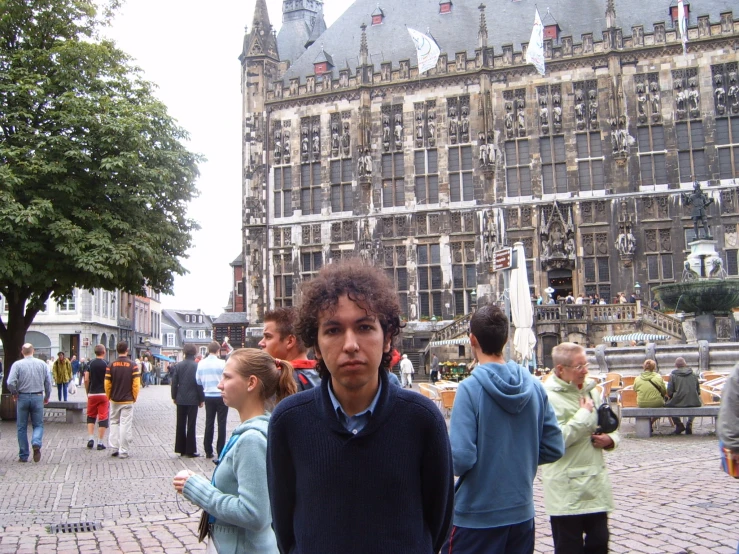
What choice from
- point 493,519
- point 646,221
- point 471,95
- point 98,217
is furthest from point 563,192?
point 493,519

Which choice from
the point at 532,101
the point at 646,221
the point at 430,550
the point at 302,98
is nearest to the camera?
the point at 430,550

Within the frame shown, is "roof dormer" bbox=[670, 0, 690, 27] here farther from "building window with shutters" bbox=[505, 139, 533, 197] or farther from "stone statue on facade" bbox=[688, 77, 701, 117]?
"building window with shutters" bbox=[505, 139, 533, 197]

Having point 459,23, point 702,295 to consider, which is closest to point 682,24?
point 459,23

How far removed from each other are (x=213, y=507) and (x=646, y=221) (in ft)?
101

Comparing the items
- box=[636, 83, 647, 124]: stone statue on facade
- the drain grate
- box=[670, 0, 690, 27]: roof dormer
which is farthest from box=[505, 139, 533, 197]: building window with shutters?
the drain grate

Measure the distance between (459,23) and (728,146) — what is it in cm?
1407

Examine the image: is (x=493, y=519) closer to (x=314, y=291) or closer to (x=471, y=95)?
(x=314, y=291)

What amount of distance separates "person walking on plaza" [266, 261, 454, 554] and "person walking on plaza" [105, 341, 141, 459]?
9.45 m

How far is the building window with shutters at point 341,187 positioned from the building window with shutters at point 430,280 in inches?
172

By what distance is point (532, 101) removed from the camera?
3297 cm

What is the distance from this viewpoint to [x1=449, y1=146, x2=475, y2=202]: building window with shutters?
3350 cm

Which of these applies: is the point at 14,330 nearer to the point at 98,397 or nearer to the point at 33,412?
the point at 98,397

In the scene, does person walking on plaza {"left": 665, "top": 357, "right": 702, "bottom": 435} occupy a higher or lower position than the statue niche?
lower

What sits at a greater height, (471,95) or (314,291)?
(471,95)
